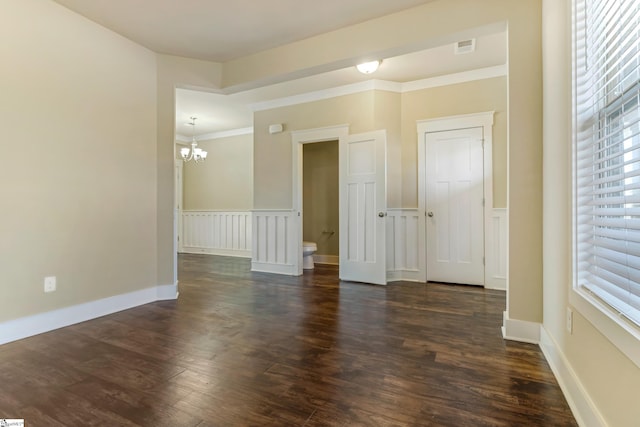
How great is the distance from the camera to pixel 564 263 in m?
1.71

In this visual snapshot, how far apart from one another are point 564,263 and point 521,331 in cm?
79

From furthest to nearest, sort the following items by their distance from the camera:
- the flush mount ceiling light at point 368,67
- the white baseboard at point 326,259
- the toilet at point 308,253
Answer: the white baseboard at point 326,259, the toilet at point 308,253, the flush mount ceiling light at point 368,67

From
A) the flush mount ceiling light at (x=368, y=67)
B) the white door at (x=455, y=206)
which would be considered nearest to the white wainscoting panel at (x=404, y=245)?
the white door at (x=455, y=206)

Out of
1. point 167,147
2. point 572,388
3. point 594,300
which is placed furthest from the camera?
point 167,147

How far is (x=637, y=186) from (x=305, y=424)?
1550 mm

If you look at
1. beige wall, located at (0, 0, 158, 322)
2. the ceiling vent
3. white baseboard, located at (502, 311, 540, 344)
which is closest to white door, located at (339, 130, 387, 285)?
the ceiling vent

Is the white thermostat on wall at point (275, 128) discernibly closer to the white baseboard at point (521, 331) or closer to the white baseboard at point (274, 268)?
the white baseboard at point (274, 268)

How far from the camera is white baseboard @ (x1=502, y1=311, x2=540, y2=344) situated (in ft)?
7.21

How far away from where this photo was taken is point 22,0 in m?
2.31

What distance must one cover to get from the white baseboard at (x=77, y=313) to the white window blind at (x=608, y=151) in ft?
11.6

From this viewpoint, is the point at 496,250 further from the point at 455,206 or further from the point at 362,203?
the point at 362,203

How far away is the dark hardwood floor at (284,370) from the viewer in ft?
4.74

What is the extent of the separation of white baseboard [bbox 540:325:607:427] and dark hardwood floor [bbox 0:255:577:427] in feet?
0.14

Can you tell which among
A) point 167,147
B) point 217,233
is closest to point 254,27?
point 167,147
